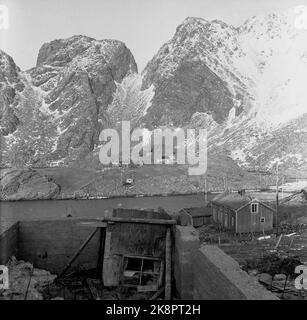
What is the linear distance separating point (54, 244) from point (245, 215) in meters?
24.0

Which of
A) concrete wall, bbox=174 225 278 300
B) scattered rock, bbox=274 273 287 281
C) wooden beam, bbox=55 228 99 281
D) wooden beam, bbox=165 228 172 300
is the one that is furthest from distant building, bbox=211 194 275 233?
concrete wall, bbox=174 225 278 300

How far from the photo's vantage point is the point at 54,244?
14961 mm

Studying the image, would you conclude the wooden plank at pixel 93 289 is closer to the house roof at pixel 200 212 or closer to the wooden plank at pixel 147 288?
the wooden plank at pixel 147 288

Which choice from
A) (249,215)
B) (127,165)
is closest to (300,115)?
(127,165)

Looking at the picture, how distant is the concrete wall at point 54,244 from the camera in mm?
14883

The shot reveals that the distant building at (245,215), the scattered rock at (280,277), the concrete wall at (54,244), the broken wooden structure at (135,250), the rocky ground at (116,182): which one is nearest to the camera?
the broken wooden structure at (135,250)

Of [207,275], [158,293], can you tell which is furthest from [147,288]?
[207,275]

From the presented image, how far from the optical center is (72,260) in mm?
13930

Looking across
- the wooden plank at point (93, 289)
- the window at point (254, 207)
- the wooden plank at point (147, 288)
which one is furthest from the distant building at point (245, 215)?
the wooden plank at point (147, 288)

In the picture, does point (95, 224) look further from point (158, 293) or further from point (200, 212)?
point (200, 212)

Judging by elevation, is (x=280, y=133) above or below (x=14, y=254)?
above

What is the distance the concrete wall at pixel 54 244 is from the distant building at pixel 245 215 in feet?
74.8

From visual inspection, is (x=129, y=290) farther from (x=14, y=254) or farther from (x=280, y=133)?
(x=280, y=133)
